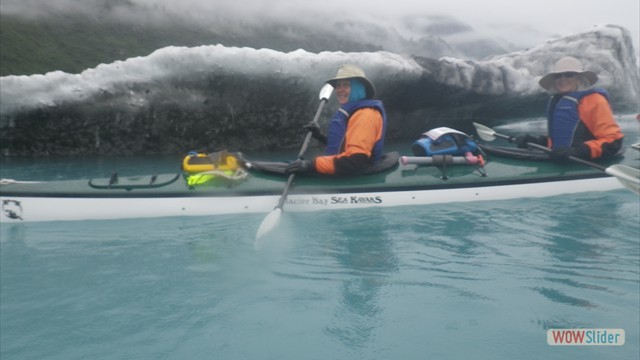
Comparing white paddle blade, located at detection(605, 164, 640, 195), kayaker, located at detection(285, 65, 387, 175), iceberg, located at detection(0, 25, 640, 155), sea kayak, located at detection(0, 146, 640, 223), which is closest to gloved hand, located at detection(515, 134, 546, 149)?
sea kayak, located at detection(0, 146, 640, 223)

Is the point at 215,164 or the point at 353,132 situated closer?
the point at 353,132

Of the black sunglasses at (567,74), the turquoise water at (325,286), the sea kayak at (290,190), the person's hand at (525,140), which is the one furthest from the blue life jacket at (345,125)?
the black sunglasses at (567,74)

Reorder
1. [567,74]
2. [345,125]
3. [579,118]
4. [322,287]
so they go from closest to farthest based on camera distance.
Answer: [322,287] < [345,125] < [579,118] < [567,74]

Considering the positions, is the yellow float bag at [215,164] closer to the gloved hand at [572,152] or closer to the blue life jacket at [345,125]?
the blue life jacket at [345,125]

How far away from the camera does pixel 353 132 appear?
5.85 meters

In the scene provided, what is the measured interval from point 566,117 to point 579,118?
0.18 metres

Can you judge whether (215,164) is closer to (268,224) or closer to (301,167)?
(301,167)

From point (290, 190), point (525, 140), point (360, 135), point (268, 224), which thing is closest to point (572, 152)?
point (525, 140)

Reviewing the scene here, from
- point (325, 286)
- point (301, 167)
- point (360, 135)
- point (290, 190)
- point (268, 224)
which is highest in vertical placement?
point (360, 135)

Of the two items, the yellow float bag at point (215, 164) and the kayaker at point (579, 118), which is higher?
the kayaker at point (579, 118)

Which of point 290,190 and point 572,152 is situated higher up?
point 572,152

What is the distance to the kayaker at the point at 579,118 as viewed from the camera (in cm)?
643

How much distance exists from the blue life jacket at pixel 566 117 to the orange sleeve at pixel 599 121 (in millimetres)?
84

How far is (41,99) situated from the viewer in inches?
409
